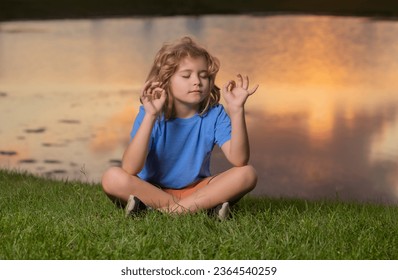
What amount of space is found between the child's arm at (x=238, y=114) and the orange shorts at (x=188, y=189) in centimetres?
27

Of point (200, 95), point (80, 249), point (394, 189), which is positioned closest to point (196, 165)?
point (200, 95)

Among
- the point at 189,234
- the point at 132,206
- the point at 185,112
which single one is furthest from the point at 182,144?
the point at 189,234

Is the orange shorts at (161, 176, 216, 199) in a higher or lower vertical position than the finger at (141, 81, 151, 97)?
lower

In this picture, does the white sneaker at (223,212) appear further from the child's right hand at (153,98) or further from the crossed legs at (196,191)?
the child's right hand at (153,98)

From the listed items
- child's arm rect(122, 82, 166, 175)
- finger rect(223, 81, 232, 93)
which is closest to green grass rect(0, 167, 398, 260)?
child's arm rect(122, 82, 166, 175)

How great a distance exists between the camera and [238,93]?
390cm

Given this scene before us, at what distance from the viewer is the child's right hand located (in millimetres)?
3920

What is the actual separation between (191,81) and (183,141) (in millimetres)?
341

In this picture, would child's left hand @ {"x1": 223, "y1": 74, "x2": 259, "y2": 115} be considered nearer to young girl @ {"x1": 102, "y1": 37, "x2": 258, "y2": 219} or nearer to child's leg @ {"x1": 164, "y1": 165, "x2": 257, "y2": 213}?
young girl @ {"x1": 102, "y1": 37, "x2": 258, "y2": 219}

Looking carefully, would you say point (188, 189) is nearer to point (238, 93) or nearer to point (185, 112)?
point (185, 112)

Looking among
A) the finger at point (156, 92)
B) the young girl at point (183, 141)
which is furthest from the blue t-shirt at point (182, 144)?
the finger at point (156, 92)

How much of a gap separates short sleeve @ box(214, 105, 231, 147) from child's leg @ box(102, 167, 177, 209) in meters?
0.41

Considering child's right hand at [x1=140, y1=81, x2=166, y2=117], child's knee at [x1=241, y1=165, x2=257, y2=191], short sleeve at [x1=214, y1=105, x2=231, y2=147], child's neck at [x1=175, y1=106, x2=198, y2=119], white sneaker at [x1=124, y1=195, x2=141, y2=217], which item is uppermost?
child's right hand at [x1=140, y1=81, x2=166, y2=117]

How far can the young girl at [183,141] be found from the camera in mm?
3963
